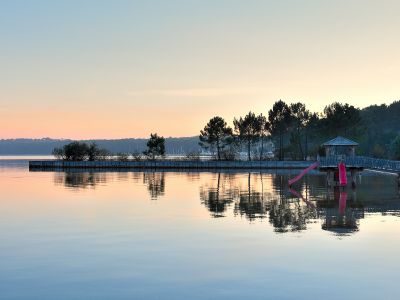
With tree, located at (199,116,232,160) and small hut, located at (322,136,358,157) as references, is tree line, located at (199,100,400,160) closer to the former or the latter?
tree, located at (199,116,232,160)

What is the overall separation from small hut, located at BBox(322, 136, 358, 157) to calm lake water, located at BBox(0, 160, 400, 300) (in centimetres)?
2464

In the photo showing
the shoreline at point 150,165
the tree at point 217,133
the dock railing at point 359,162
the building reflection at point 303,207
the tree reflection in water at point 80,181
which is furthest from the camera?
the tree at point 217,133

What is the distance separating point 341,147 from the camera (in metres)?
65.1

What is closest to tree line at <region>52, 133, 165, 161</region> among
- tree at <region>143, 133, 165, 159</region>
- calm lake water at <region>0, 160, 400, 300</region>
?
tree at <region>143, 133, 165, 159</region>

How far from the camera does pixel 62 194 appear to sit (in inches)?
1938

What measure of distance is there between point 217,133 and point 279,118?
18.3 m

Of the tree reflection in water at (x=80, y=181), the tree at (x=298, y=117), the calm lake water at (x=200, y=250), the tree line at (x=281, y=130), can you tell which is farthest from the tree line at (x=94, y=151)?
the calm lake water at (x=200, y=250)

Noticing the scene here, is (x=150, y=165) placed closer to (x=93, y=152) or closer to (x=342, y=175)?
(x=93, y=152)

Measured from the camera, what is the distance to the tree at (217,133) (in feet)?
480

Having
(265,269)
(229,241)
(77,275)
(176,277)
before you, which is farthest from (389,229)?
(77,275)

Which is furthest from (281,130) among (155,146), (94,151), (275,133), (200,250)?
(200,250)

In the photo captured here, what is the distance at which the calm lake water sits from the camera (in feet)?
52.9

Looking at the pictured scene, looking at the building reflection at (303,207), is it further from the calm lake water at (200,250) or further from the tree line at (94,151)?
the tree line at (94,151)

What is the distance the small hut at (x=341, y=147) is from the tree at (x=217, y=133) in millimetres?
80763
